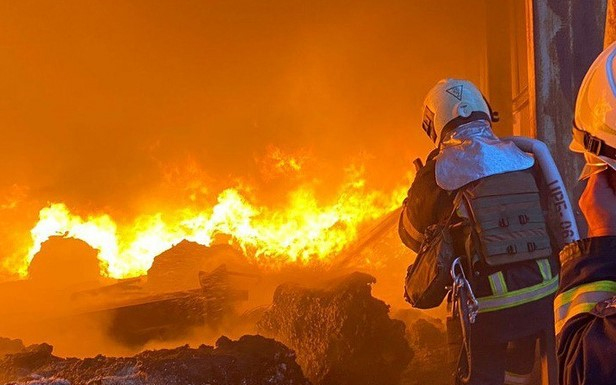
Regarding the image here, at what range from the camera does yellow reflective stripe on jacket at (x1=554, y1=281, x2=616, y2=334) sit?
3.88 feet

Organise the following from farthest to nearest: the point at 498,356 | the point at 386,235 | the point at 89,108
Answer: the point at 89,108 < the point at 386,235 < the point at 498,356

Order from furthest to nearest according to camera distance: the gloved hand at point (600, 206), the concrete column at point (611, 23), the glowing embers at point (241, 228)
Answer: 1. the glowing embers at point (241, 228)
2. the concrete column at point (611, 23)
3. the gloved hand at point (600, 206)

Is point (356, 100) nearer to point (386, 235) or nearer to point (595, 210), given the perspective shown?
point (386, 235)

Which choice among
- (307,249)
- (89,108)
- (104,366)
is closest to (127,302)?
(104,366)

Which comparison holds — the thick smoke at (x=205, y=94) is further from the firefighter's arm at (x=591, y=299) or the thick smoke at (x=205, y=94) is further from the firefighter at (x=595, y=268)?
the firefighter's arm at (x=591, y=299)

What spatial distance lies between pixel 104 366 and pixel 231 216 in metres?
5.67

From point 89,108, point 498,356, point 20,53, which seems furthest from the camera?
point 89,108

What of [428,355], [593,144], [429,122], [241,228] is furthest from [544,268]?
Result: [241,228]

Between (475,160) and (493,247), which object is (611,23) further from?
(493,247)

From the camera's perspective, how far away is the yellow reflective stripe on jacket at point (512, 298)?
2537 millimetres

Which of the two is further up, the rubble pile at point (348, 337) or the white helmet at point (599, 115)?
the white helmet at point (599, 115)

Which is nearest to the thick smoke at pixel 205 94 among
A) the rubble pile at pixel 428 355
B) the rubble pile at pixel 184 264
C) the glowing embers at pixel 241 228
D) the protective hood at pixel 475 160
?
the glowing embers at pixel 241 228

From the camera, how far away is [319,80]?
921 cm

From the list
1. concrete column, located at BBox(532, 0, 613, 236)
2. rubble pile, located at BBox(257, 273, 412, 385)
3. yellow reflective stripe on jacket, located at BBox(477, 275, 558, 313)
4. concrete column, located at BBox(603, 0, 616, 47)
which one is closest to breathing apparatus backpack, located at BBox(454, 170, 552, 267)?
yellow reflective stripe on jacket, located at BBox(477, 275, 558, 313)
